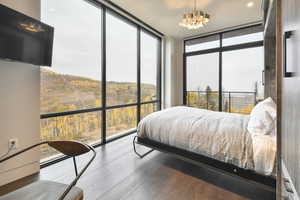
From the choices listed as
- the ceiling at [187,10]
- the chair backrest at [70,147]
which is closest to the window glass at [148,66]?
the ceiling at [187,10]

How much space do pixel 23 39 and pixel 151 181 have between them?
227cm

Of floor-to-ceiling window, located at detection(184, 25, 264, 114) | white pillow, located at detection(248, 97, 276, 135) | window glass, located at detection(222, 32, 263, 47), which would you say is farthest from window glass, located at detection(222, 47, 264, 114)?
white pillow, located at detection(248, 97, 276, 135)

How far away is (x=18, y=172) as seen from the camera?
1864 mm

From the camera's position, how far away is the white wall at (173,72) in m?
5.05

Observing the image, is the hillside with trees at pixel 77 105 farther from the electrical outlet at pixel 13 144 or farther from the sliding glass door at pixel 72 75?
the electrical outlet at pixel 13 144

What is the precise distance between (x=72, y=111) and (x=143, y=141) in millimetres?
1322

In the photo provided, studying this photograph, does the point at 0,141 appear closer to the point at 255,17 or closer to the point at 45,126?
the point at 45,126

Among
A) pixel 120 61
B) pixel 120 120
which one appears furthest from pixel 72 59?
pixel 120 120

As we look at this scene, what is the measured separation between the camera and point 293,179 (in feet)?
2.10

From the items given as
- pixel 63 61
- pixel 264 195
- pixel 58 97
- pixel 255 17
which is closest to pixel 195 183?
pixel 264 195

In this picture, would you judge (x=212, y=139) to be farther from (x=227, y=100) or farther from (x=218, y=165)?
(x=227, y=100)

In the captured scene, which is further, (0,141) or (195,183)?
(195,183)

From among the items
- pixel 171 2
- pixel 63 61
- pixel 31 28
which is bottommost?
pixel 63 61

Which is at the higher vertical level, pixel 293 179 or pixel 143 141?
pixel 293 179
